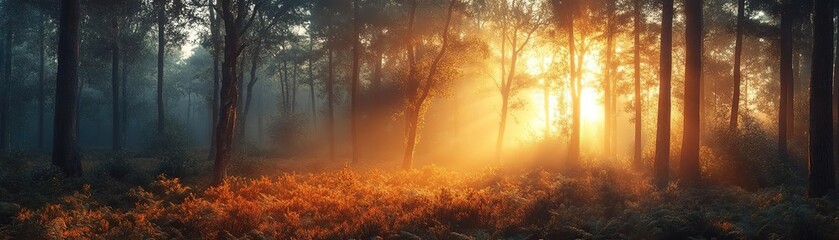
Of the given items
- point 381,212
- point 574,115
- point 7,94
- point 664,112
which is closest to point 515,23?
point 574,115

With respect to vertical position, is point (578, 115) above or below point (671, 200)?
above

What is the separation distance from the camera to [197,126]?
9431 centimetres

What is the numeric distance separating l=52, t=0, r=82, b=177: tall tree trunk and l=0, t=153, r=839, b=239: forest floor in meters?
1.27

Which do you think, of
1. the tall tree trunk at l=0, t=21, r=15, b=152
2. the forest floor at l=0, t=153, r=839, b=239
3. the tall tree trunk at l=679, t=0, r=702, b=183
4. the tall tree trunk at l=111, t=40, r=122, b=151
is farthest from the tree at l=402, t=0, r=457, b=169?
the tall tree trunk at l=0, t=21, r=15, b=152

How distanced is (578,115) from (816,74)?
15384 millimetres

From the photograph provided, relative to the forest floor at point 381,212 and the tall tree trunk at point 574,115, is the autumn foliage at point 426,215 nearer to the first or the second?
the forest floor at point 381,212

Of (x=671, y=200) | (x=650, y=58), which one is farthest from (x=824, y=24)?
(x=650, y=58)

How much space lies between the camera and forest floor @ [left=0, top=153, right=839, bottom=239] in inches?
367

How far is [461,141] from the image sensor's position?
142ft

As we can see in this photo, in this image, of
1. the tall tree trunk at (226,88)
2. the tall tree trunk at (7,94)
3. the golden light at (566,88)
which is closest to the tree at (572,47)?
the golden light at (566,88)

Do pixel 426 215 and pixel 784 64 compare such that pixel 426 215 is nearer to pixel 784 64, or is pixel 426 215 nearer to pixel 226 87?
pixel 226 87

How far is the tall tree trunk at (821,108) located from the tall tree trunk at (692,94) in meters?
3.93

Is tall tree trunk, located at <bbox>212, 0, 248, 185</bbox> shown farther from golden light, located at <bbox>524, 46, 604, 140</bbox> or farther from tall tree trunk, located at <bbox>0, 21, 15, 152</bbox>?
tall tree trunk, located at <bbox>0, 21, 15, 152</bbox>

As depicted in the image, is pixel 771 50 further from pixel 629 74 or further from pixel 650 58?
pixel 629 74
